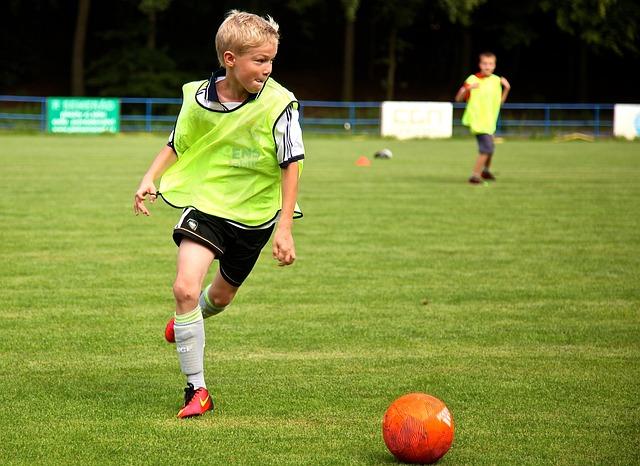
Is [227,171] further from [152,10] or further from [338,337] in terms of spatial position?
[152,10]

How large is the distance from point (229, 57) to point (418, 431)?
2.02 metres

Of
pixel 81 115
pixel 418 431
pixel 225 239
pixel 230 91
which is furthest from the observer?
pixel 81 115

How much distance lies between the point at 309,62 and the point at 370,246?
53.5 metres

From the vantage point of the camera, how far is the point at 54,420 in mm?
5195

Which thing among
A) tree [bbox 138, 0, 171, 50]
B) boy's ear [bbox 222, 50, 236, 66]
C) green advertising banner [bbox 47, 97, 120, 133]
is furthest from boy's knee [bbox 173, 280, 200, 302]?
tree [bbox 138, 0, 171, 50]

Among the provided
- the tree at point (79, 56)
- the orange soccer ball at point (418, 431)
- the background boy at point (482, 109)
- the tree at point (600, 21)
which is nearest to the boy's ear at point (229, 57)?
the orange soccer ball at point (418, 431)

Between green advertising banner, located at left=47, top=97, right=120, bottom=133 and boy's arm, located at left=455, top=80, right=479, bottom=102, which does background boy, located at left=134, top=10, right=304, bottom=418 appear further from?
green advertising banner, located at left=47, top=97, right=120, bottom=133

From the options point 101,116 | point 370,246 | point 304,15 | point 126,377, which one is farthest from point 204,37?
point 126,377

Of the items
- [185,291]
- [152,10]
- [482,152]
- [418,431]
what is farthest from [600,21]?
[418,431]

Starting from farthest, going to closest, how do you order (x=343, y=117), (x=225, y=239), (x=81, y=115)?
(x=343, y=117) < (x=81, y=115) < (x=225, y=239)

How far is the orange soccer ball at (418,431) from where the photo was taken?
14.9ft

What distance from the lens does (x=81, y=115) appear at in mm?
38188

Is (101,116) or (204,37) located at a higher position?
(204,37)

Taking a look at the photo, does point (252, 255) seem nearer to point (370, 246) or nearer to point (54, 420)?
point (54, 420)
